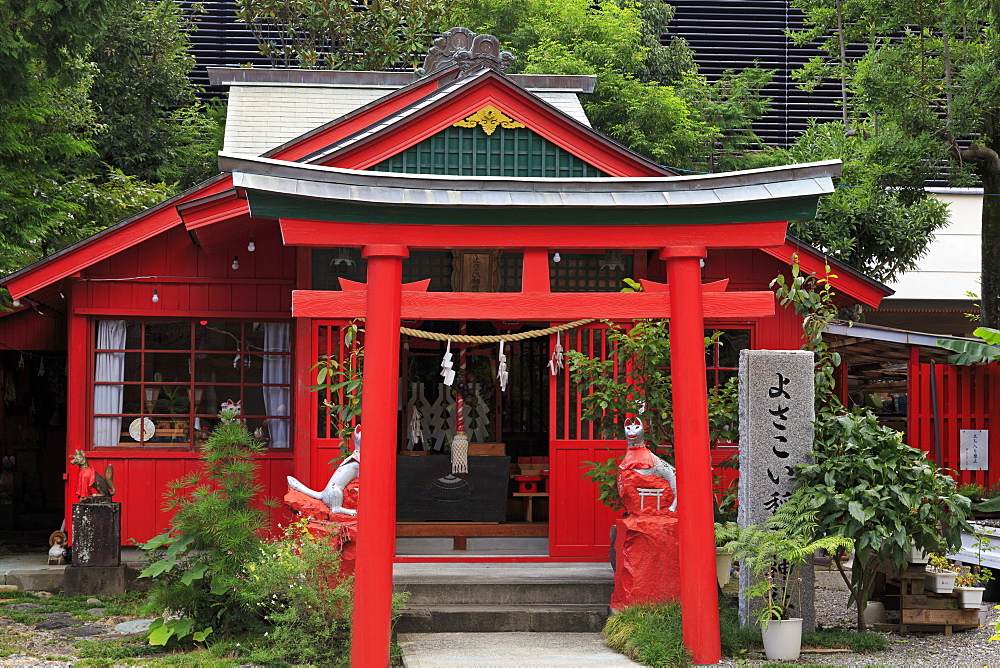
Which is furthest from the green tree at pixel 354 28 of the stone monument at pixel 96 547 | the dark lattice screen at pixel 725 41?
the stone monument at pixel 96 547

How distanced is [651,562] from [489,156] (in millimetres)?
4139

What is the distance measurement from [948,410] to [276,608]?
8.53 metres

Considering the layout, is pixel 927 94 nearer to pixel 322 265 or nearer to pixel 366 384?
pixel 322 265

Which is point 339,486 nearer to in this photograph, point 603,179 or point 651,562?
point 651,562

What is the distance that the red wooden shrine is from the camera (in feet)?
25.9

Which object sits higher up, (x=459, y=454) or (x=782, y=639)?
A: (x=459, y=454)

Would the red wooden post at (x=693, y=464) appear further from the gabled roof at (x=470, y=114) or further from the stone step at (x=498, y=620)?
the gabled roof at (x=470, y=114)

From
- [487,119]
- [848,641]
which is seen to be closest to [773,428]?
[848,641]

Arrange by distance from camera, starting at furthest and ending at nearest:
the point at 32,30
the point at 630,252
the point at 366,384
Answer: the point at 630,252 < the point at 32,30 < the point at 366,384

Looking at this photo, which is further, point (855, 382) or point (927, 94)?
point (855, 382)

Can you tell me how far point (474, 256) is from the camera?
11.8 metres

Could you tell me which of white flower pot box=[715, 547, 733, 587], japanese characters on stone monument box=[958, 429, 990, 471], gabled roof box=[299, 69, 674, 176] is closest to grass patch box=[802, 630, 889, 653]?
white flower pot box=[715, 547, 733, 587]

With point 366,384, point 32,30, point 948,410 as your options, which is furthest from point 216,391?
point 948,410

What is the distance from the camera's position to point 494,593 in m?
10.0
